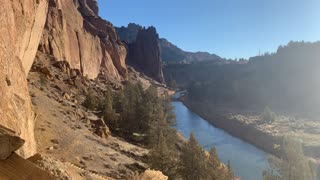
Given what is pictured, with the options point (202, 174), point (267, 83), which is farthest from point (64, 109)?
point (267, 83)

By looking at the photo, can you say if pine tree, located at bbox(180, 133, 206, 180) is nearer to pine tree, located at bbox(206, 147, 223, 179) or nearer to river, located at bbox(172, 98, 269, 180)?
pine tree, located at bbox(206, 147, 223, 179)

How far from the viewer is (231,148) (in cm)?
7688

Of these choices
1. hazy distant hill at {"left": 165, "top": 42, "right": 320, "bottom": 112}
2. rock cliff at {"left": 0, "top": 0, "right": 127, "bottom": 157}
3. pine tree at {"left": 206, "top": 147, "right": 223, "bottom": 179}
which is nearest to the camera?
rock cliff at {"left": 0, "top": 0, "right": 127, "bottom": 157}

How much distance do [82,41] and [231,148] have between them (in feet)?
141

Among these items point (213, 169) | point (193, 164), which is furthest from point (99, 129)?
point (213, 169)

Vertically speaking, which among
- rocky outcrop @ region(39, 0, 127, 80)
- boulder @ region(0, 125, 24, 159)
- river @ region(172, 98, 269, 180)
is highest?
rocky outcrop @ region(39, 0, 127, 80)

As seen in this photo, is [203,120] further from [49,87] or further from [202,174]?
[202,174]

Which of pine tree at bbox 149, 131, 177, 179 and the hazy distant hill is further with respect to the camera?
the hazy distant hill

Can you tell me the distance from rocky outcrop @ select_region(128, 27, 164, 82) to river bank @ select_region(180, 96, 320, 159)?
201ft

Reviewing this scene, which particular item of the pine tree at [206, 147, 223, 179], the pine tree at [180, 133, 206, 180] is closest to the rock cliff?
the pine tree at [180, 133, 206, 180]

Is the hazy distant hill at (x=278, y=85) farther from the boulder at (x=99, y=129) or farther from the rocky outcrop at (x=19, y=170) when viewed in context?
the rocky outcrop at (x=19, y=170)

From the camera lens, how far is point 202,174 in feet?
115

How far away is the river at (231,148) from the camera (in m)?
60.3

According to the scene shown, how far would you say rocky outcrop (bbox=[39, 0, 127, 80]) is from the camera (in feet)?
242
